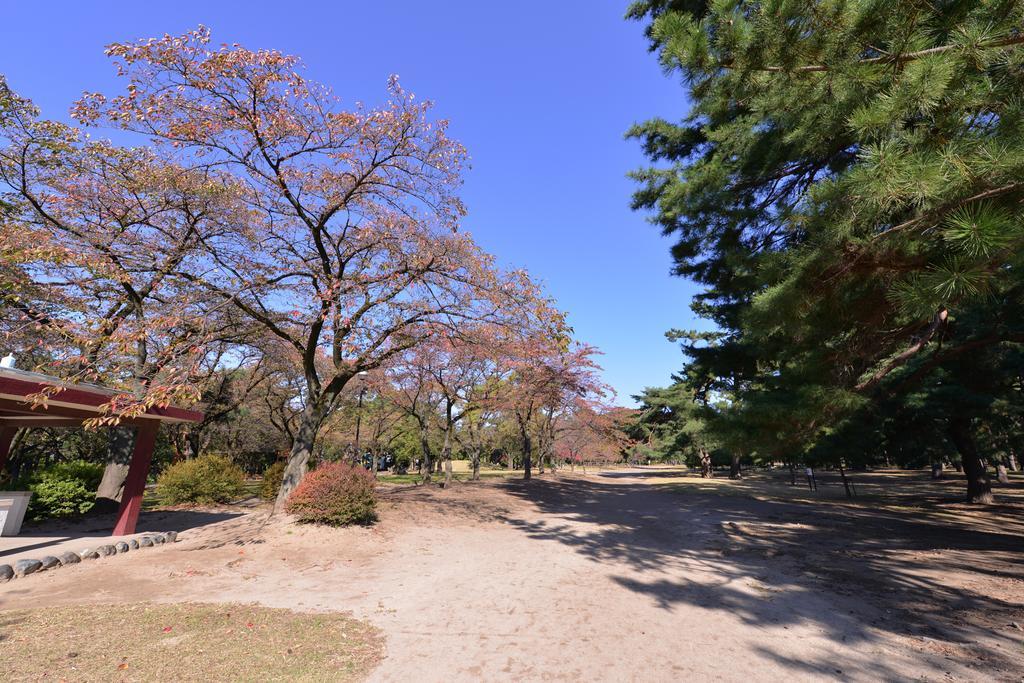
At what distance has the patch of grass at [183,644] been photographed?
335 cm

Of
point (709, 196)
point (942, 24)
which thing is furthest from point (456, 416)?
point (942, 24)

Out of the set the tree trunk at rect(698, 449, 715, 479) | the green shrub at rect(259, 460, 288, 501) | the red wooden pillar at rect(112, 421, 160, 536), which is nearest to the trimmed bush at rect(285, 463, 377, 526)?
the red wooden pillar at rect(112, 421, 160, 536)

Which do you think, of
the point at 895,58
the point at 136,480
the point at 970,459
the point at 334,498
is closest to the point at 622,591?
the point at 334,498

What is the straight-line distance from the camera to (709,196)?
733 centimetres

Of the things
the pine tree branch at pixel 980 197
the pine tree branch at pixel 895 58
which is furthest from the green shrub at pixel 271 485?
the pine tree branch at pixel 980 197

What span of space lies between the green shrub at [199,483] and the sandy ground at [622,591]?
238 centimetres

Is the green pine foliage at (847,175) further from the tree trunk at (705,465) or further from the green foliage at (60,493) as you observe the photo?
the tree trunk at (705,465)

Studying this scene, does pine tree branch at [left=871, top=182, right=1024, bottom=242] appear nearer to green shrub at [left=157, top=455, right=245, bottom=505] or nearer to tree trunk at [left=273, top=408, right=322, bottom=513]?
tree trunk at [left=273, top=408, right=322, bottom=513]

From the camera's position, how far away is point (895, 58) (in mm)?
Result: 4211

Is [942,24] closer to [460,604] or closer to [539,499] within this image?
[460,604]

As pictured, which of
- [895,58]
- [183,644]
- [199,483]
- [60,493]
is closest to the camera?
[183,644]

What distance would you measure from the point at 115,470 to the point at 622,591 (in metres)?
13.1

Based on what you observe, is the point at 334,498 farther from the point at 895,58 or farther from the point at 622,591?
the point at 895,58

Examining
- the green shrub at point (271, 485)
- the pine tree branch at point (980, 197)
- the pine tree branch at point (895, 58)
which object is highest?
the pine tree branch at point (895, 58)
